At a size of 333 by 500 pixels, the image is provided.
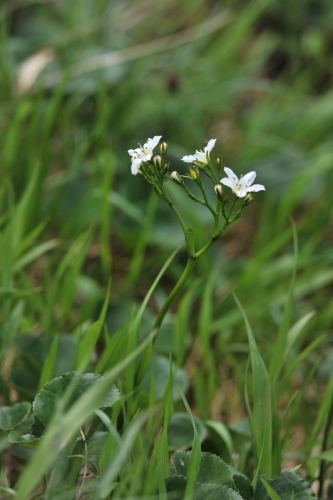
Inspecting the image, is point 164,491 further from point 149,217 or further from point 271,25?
point 271,25

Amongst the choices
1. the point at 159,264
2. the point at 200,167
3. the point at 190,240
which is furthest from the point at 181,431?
the point at 159,264

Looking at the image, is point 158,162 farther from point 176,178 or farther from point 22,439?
point 22,439

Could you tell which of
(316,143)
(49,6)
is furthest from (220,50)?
(49,6)

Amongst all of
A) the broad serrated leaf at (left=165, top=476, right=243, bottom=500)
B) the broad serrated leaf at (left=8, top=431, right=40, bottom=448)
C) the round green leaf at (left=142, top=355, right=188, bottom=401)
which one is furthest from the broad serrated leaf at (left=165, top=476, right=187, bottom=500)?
the round green leaf at (left=142, top=355, right=188, bottom=401)

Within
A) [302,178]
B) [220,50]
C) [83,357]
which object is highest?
[220,50]

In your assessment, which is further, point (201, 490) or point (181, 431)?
point (181, 431)

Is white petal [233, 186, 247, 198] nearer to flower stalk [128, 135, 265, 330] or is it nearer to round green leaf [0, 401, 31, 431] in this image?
flower stalk [128, 135, 265, 330]
